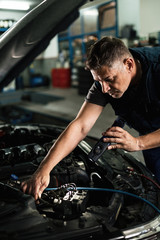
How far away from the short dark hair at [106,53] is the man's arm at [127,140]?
0.99ft

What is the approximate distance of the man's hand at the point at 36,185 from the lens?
42.4 inches

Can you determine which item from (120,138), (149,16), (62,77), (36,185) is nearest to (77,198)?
(36,185)

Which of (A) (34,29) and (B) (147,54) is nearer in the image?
(A) (34,29)

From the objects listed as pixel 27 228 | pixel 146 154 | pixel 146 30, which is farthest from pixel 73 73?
pixel 27 228

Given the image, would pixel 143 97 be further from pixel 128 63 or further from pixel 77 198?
pixel 77 198

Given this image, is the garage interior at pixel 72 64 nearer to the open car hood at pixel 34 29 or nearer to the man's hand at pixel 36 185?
the man's hand at pixel 36 185

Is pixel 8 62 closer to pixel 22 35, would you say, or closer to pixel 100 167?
pixel 22 35

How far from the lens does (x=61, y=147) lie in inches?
48.9

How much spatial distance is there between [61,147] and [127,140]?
0.35 metres

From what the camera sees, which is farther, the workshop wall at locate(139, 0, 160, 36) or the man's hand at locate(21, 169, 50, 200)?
the workshop wall at locate(139, 0, 160, 36)

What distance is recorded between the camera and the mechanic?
1.09 m

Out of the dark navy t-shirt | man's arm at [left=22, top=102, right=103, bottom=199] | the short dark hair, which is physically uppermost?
the short dark hair

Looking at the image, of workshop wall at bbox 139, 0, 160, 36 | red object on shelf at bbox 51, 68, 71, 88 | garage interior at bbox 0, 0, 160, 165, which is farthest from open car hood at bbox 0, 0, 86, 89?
red object on shelf at bbox 51, 68, 71, 88

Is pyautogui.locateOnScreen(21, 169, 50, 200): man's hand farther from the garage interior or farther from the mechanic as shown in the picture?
the garage interior
